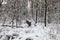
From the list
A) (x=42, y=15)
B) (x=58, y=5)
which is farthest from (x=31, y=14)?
(x=58, y=5)

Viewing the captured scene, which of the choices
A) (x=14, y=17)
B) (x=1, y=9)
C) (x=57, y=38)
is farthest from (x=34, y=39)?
(x=1, y=9)

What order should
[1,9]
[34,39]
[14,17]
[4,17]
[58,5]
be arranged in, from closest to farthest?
[34,39]
[14,17]
[4,17]
[1,9]
[58,5]

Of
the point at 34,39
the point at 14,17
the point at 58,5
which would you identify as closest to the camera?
the point at 34,39

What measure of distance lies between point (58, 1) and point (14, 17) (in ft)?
23.5

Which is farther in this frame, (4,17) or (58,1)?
(58,1)

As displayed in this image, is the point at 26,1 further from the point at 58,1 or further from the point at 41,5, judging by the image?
the point at 58,1

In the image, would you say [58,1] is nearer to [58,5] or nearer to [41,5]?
[58,5]

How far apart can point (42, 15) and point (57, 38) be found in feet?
25.1

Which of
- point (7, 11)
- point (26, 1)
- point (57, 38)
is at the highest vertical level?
point (26, 1)

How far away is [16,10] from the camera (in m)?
11.3

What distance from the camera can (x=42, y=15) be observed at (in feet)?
46.3

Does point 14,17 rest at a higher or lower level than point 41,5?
lower

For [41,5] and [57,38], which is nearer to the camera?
[57,38]

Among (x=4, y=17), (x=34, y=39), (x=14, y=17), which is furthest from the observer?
(x=4, y=17)
